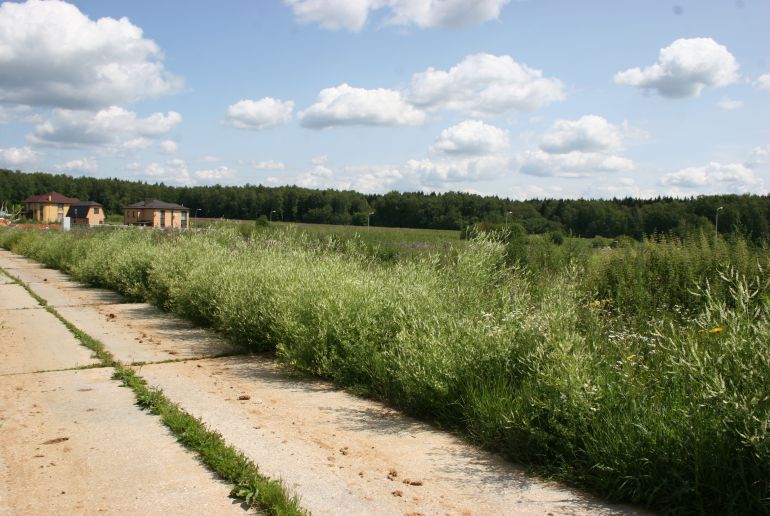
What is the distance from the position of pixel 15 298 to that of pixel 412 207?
57872mm

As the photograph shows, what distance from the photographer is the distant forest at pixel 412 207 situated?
52.2 feet

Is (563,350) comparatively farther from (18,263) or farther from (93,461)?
(18,263)

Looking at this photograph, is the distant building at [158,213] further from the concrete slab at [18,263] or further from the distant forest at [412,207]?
the concrete slab at [18,263]

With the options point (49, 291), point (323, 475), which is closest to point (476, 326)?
Result: point (323, 475)

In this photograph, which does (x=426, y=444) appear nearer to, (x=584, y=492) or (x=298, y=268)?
(x=584, y=492)

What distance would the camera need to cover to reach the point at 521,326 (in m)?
4.83

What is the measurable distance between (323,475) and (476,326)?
2.09 metres

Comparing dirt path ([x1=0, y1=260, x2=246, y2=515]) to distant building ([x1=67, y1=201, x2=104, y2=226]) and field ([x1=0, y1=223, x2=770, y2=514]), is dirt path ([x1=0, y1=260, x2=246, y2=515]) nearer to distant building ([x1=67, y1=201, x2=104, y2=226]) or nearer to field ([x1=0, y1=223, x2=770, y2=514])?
field ([x1=0, y1=223, x2=770, y2=514])

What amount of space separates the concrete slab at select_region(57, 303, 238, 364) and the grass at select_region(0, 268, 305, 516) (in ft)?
3.44

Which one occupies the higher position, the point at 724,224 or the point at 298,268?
the point at 724,224

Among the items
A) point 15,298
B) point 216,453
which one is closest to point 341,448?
point 216,453

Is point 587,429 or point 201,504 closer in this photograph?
point 201,504

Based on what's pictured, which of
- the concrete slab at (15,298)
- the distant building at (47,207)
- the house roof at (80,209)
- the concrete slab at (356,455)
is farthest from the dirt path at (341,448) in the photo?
the house roof at (80,209)

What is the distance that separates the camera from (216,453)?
13.4 feet
